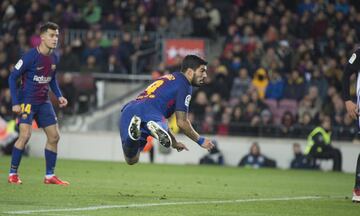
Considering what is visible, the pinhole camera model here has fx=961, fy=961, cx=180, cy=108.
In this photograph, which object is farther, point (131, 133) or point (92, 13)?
point (92, 13)

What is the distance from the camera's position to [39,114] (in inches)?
567

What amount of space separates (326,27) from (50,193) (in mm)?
17134

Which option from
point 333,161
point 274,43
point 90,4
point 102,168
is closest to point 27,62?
point 102,168

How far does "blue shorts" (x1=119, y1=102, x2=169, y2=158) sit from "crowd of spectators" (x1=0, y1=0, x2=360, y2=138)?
12274 millimetres

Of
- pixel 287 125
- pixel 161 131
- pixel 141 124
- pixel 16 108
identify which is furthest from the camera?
pixel 287 125

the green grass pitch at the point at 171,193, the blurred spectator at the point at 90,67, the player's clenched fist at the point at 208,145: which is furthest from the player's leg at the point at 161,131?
the blurred spectator at the point at 90,67

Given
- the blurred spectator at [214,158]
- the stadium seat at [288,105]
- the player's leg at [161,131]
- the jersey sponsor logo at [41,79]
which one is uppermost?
the stadium seat at [288,105]

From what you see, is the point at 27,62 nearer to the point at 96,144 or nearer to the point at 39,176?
the point at 39,176

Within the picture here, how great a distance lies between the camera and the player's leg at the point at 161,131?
1202 cm

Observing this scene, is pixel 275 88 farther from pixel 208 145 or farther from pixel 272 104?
pixel 208 145

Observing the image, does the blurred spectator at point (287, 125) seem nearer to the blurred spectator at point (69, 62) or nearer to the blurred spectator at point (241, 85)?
the blurred spectator at point (241, 85)

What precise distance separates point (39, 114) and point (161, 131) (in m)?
2.96

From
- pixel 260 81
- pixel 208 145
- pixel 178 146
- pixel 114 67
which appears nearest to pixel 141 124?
pixel 178 146

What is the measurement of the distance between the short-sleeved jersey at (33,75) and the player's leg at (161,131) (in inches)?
105
